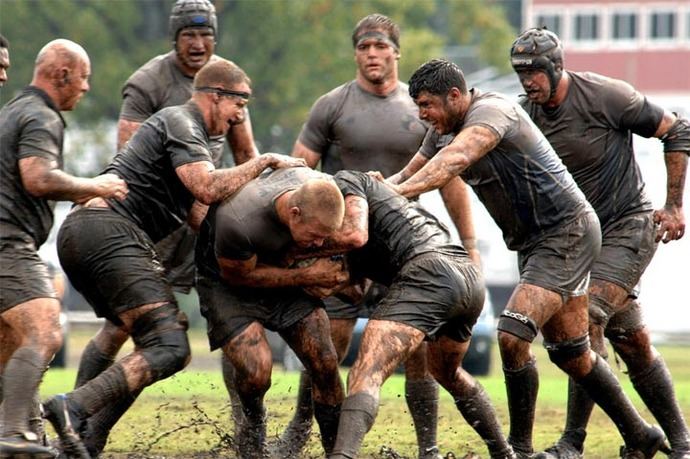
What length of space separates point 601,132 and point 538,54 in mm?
730

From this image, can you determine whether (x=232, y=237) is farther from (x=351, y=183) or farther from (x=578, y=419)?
(x=578, y=419)

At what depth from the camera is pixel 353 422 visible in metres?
8.91

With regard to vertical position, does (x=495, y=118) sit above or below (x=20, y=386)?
above

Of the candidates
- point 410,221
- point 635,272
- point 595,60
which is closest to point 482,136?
point 410,221

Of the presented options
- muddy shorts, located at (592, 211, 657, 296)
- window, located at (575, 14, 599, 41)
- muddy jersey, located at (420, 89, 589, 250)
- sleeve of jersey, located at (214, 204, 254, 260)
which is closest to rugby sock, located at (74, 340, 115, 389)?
sleeve of jersey, located at (214, 204, 254, 260)

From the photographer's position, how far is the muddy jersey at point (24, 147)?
933 cm

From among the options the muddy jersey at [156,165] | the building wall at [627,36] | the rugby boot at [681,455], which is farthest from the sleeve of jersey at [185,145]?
the building wall at [627,36]

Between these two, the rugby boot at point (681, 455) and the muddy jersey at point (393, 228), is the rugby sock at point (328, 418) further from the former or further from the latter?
the rugby boot at point (681, 455)

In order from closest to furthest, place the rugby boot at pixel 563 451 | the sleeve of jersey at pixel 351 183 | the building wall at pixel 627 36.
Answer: the sleeve of jersey at pixel 351 183 → the rugby boot at pixel 563 451 → the building wall at pixel 627 36

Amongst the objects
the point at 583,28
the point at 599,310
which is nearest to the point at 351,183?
the point at 599,310

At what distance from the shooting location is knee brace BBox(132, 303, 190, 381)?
9661 mm

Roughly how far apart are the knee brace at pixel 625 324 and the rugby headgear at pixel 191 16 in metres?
3.53

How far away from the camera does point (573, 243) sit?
10188mm

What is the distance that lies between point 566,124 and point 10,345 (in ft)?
12.6
